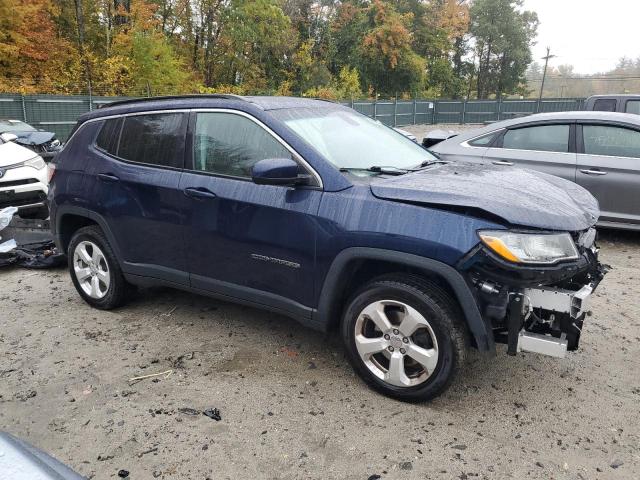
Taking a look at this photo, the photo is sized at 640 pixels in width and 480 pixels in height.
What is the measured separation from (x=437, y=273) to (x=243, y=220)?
1.34 m

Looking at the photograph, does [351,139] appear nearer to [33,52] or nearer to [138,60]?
[33,52]

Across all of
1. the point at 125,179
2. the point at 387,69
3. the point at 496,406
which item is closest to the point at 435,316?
the point at 496,406

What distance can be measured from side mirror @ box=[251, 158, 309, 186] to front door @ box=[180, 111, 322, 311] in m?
0.15

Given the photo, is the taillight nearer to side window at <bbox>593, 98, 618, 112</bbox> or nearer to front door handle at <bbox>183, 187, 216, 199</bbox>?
front door handle at <bbox>183, 187, 216, 199</bbox>

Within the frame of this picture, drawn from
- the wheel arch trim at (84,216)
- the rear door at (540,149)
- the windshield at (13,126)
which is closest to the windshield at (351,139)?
the wheel arch trim at (84,216)

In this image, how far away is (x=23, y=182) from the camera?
700cm

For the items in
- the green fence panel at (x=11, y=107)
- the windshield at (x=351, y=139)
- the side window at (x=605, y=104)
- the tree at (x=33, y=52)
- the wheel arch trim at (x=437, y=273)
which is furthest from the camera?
the tree at (x=33, y=52)

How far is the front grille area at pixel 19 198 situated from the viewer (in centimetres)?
681

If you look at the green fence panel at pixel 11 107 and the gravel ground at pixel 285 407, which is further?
the green fence panel at pixel 11 107

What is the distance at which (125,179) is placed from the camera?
4117 millimetres

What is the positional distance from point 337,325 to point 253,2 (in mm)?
34389

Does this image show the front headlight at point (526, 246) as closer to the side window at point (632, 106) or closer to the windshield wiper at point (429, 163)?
the windshield wiper at point (429, 163)

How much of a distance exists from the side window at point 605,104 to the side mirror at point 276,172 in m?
8.57

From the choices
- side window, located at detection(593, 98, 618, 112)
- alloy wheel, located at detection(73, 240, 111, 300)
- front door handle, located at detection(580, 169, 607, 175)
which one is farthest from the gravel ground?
side window, located at detection(593, 98, 618, 112)
